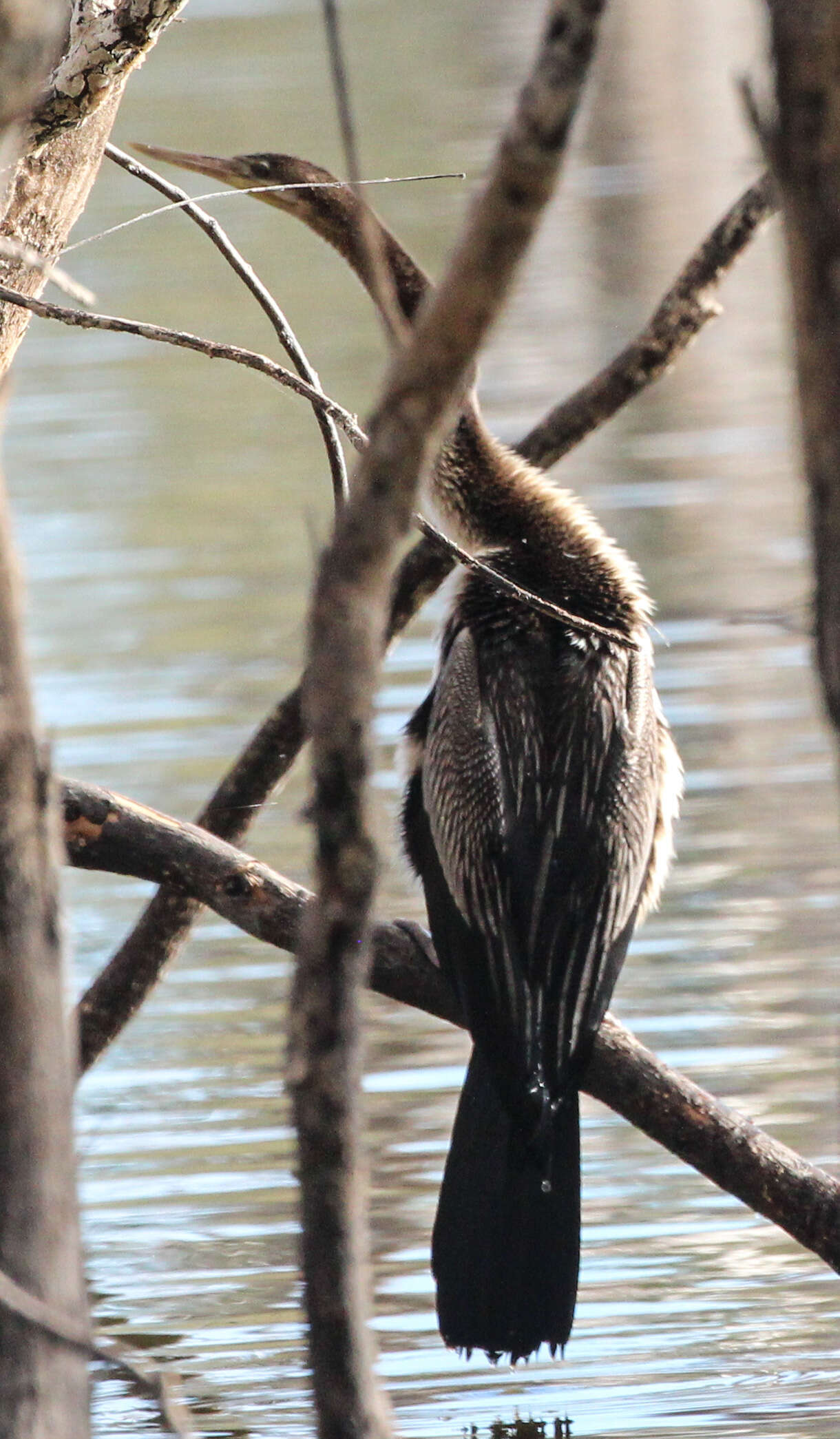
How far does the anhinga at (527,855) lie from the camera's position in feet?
10.6

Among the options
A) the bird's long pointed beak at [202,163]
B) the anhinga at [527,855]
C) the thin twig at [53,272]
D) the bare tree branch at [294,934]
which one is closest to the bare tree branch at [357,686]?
the thin twig at [53,272]

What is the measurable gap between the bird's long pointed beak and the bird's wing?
3.25ft

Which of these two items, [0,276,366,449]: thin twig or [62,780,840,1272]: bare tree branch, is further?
[62,780,840,1272]: bare tree branch

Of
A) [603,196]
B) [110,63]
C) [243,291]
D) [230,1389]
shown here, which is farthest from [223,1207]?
[603,196]

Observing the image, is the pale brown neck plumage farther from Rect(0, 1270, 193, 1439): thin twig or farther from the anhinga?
Rect(0, 1270, 193, 1439): thin twig

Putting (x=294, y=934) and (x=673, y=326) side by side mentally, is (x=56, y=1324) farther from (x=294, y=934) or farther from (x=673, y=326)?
(x=673, y=326)

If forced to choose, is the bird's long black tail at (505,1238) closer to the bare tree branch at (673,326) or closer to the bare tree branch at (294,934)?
the bare tree branch at (294,934)

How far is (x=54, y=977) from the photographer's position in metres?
1.46

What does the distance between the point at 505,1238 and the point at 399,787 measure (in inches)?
38.2

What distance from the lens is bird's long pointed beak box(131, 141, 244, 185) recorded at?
12.7ft

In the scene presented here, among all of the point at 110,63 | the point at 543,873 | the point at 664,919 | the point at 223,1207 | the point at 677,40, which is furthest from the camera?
the point at 677,40

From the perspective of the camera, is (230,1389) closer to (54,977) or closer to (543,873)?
(543,873)

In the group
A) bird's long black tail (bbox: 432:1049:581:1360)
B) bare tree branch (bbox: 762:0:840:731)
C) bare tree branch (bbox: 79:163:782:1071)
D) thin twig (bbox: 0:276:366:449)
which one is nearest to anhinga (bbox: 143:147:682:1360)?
bird's long black tail (bbox: 432:1049:581:1360)

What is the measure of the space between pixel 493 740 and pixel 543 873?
0.89 ft
